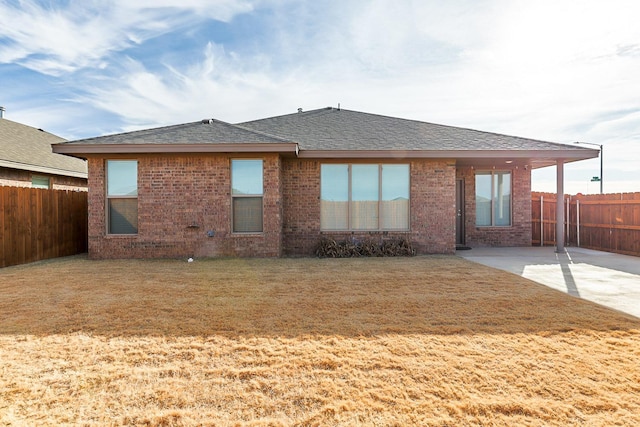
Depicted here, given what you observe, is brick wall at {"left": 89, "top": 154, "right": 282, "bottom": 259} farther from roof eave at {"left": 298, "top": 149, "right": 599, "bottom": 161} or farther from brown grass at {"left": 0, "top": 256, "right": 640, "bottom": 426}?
brown grass at {"left": 0, "top": 256, "right": 640, "bottom": 426}

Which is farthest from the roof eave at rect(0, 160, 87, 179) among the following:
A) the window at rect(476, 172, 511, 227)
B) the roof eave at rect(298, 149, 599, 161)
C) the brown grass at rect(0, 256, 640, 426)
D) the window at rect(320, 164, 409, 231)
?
the window at rect(476, 172, 511, 227)

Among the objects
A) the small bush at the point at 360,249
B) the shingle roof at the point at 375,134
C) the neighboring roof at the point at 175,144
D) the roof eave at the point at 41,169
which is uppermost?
the shingle roof at the point at 375,134

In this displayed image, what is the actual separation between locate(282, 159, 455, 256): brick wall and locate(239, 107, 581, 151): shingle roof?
0.56m

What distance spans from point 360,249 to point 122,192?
246 inches

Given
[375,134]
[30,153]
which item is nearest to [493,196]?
[375,134]

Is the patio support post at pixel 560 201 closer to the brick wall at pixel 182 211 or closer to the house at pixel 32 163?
the brick wall at pixel 182 211

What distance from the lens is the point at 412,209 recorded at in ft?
30.6

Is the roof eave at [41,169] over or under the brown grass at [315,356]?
over

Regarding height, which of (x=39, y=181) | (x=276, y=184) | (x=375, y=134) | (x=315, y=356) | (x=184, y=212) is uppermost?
(x=375, y=134)

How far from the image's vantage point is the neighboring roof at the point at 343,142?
8102 millimetres

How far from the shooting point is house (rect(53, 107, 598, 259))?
849 cm

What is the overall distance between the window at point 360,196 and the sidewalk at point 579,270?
237cm

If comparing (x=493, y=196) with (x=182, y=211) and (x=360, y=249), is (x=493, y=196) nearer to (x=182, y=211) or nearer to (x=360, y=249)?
(x=360, y=249)

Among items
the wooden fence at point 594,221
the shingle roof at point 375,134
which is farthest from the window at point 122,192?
the wooden fence at point 594,221
